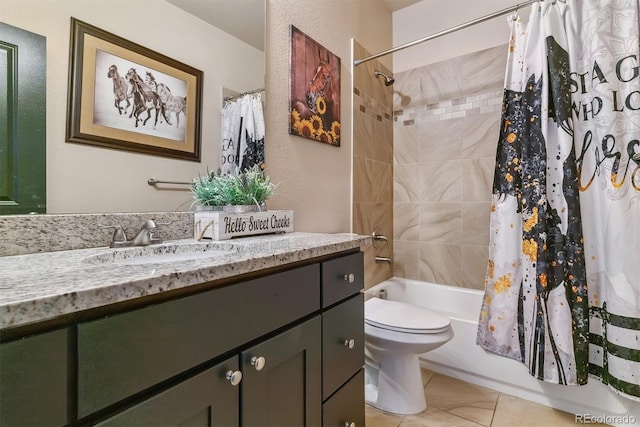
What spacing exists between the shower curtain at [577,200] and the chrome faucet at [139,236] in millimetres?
1680

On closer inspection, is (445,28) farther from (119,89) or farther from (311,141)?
(119,89)

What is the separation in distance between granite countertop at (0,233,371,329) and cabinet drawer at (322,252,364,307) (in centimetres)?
8

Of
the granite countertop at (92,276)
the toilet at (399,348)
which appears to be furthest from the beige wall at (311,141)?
the granite countertop at (92,276)

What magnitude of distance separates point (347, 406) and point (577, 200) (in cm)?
140

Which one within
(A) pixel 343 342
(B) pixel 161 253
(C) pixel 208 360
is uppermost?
(B) pixel 161 253

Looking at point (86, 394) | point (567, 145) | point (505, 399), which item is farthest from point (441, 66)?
point (86, 394)

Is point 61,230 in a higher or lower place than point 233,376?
higher

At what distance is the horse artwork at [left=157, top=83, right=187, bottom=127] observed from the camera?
1.06 m

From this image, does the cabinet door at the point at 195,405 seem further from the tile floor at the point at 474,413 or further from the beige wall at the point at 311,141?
the tile floor at the point at 474,413

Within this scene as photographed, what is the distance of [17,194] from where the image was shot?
2.52ft

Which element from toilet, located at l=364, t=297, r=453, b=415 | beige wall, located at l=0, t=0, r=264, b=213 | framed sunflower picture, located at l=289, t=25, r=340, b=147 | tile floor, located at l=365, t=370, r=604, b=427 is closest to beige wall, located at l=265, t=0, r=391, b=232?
framed sunflower picture, located at l=289, t=25, r=340, b=147

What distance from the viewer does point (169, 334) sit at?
21.2 inches

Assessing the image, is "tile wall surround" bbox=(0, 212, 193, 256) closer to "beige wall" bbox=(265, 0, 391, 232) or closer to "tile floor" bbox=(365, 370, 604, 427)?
"beige wall" bbox=(265, 0, 391, 232)

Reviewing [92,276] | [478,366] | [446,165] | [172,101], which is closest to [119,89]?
[172,101]
